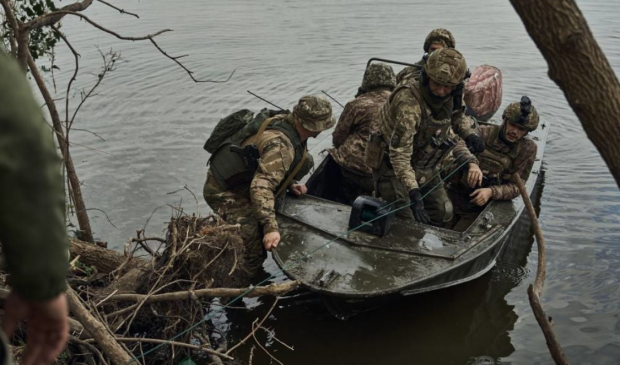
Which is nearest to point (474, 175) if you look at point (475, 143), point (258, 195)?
point (475, 143)

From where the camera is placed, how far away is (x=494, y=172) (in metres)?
7.50

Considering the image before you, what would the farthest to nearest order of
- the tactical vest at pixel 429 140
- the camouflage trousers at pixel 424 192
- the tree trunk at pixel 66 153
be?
the camouflage trousers at pixel 424 192, the tree trunk at pixel 66 153, the tactical vest at pixel 429 140

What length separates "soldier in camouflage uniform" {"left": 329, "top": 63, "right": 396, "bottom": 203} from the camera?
7809mm

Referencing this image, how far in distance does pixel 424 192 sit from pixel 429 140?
0.68 m

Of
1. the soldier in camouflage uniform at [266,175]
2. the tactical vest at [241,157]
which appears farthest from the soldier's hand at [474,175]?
the tactical vest at [241,157]

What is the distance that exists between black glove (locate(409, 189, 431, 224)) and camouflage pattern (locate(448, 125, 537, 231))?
1.11m

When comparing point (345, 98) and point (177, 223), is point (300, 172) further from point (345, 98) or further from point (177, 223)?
point (345, 98)

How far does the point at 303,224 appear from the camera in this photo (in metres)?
6.48

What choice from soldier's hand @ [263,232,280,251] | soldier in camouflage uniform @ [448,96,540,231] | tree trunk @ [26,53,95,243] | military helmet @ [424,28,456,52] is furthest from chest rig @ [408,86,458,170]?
tree trunk @ [26,53,95,243]

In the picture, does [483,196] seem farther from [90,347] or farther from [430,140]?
[90,347]

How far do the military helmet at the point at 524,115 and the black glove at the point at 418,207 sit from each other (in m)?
1.58

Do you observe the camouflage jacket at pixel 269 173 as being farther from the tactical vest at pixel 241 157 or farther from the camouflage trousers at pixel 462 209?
the camouflage trousers at pixel 462 209

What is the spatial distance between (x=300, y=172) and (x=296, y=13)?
54.5 ft

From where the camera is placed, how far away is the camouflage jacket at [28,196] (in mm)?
1534
